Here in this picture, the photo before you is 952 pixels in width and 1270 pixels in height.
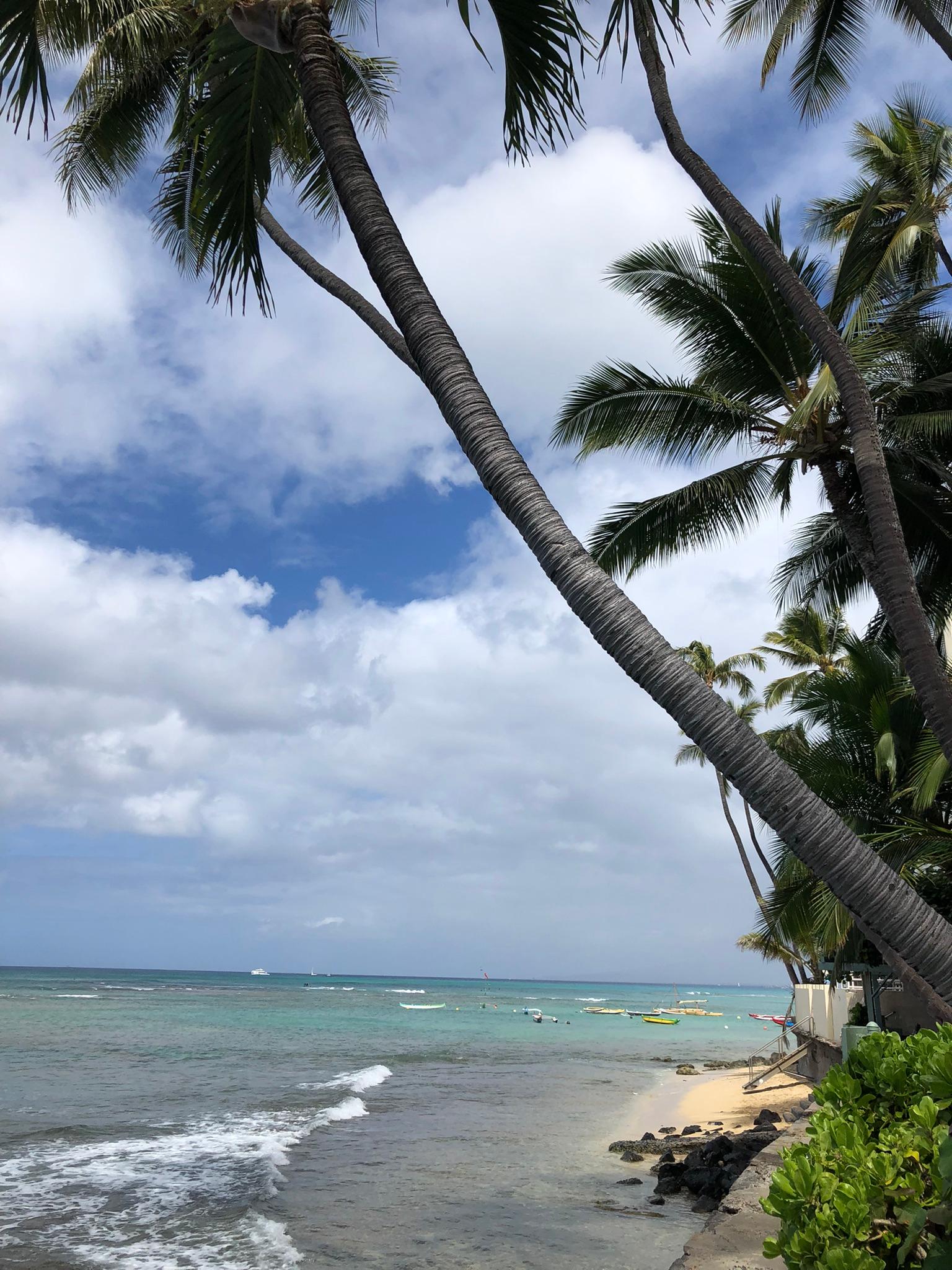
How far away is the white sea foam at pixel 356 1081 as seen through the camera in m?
23.9

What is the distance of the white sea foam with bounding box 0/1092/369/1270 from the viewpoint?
384 inches

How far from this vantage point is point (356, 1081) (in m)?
25.1

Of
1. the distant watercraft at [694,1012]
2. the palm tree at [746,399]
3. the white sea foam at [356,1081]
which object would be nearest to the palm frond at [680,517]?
the palm tree at [746,399]

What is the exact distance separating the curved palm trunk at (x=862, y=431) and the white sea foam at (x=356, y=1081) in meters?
21.5

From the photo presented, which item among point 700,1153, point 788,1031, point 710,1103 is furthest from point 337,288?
point 788,1031

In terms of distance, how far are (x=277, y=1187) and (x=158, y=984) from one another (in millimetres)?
100375

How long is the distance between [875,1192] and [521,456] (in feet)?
9.28

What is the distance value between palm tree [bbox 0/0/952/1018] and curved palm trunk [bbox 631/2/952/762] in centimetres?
12

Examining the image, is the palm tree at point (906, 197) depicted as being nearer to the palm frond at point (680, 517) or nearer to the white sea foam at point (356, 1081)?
the palm frond at point (680, 517)

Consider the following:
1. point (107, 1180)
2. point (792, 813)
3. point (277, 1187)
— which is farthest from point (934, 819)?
point (107, 1180)

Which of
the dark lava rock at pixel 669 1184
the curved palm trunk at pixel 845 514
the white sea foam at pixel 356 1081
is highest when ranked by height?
the curved palm trunk at pixel 845 514

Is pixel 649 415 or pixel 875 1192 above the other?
pixel 649 415

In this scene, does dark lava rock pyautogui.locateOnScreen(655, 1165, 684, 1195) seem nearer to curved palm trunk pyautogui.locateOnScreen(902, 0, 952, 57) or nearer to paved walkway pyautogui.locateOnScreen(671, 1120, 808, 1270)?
paved walkway pyautogui.locateOnScreen(671, 1120, 808, 1270)

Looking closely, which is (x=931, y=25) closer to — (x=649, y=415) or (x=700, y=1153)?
(x=649, y=415)
